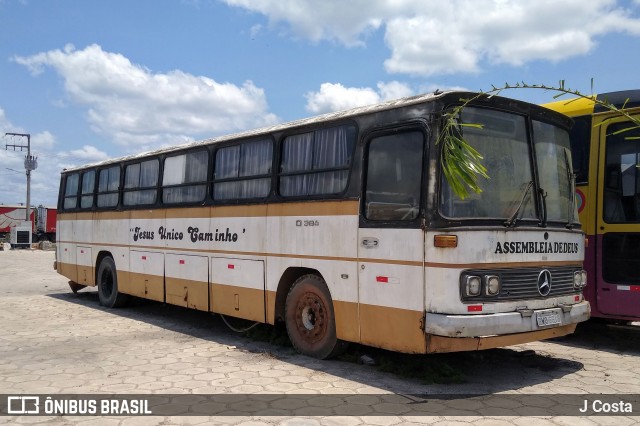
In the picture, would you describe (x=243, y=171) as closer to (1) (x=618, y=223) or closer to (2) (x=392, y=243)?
(2) (x=392, y=243)

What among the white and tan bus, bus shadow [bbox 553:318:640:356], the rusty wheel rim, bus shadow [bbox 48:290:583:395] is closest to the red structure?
the white and tan bus

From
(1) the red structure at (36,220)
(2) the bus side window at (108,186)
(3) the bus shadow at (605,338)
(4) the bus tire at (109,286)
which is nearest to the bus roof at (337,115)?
(2) the bus side window at (108,186)

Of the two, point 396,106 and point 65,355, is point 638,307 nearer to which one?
point 396,106

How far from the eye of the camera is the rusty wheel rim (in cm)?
720

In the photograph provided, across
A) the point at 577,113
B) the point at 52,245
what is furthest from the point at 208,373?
the point at 52,245

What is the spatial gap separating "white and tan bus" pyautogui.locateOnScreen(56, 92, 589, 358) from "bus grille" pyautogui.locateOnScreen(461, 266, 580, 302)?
0.7 inches

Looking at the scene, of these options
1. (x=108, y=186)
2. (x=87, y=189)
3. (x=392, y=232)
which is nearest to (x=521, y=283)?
(x=392, y=232)

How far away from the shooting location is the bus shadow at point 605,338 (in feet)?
26.9

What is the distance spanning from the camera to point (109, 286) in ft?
41.3

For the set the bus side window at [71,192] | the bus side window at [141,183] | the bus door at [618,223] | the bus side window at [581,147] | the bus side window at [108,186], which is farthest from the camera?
the bus side window at [71,192]

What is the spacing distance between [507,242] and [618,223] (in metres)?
2.88

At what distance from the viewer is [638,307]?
7.62 metres

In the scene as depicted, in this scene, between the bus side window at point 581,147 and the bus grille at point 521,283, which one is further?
the bus side window at point 581,147

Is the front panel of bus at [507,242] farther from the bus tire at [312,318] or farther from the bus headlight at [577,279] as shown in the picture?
the bus tire at [312,318]
